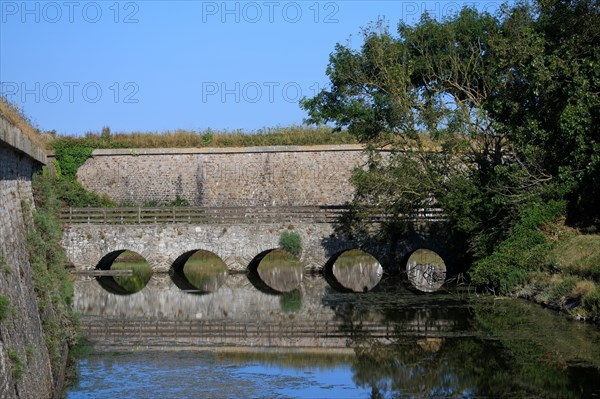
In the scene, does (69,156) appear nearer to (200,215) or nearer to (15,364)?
(200,215)

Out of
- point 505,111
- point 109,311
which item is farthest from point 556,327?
point 109,311

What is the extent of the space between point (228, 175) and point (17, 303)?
97.4 ft

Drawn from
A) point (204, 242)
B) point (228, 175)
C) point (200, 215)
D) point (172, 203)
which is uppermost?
point (228, 175)

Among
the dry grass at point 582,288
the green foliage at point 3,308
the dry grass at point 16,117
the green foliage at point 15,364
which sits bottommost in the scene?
Answer: the green foliage at point 15,364

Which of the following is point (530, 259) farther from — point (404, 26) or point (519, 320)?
point (404, 26)

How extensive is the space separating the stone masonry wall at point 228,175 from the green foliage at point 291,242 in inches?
273

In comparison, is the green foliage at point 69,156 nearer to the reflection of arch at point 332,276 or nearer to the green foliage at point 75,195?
the green foliage at point 75,195

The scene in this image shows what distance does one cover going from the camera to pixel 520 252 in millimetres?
22422

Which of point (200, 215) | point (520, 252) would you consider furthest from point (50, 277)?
point (200, 215)

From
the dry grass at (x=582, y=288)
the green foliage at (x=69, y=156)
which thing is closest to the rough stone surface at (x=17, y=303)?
the dry grass at (x=582, y=288)

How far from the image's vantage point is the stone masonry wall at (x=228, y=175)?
3897 centimetres

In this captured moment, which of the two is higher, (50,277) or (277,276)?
(50,277)

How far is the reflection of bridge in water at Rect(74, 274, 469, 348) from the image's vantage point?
17594 millimetres

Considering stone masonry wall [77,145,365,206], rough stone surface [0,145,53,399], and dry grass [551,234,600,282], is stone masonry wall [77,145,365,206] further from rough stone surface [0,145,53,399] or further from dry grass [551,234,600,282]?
rough stone surface [0,145,53,399]
